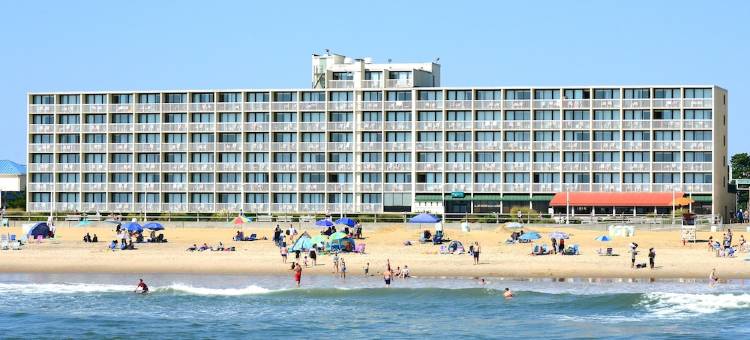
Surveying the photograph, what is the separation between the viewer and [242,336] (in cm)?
5438

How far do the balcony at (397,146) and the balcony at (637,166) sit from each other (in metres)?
21.3

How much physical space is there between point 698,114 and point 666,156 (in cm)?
497

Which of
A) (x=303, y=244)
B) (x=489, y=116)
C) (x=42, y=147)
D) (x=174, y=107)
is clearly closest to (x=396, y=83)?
(x=489, y=116)

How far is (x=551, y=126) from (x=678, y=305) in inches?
2593

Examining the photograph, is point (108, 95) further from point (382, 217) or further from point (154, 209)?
point (382, 217)

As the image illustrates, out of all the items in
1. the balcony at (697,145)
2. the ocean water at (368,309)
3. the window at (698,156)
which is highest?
the balcony at (697,145)

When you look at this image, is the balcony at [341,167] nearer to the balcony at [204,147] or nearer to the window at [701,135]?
the balcony at [204,147]

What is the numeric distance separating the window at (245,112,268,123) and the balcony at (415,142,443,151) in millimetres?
15804

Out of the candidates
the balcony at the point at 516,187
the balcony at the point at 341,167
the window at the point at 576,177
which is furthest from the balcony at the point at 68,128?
the window at the point at 576,177

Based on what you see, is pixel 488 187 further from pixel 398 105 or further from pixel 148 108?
pixel 148 108

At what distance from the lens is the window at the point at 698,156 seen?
12312 centimetres

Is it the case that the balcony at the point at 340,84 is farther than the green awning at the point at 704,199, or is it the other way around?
the balcony at the point at 340,84

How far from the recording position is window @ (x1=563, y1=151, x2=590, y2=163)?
12569cm

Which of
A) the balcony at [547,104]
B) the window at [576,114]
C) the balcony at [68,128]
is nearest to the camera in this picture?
the window at [576,114]
